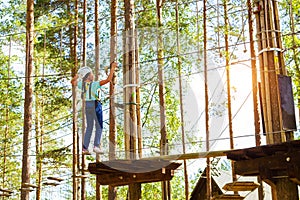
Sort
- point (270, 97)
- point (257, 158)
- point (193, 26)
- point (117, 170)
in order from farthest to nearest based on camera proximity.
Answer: point (193, 26) → point (117, 170) → point (270, 97) → point (257, 158)

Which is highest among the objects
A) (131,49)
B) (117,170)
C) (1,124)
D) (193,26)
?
(193,26)

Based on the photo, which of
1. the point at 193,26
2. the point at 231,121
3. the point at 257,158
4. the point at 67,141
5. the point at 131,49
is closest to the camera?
the point at 257,158

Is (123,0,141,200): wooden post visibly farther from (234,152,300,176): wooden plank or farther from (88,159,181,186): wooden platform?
(234,152,300,176): wooden plank

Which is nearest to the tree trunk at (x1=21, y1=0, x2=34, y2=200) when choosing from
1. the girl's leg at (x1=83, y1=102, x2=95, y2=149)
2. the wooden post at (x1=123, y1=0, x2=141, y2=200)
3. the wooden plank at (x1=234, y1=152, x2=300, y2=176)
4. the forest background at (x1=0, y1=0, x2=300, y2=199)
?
the forest background at (x1=0, y1=0, x2=300, y2=199)

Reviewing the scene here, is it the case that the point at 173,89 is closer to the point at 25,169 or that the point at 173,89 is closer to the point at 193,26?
the point at 193,26

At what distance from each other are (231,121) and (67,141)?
33.4ft

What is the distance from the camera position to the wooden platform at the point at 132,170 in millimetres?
5493

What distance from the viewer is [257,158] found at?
4.88 m

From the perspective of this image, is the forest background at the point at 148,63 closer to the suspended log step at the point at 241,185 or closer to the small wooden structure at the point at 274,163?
the suspended log step at the point at 241,185

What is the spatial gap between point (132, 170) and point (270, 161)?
5.31 feet

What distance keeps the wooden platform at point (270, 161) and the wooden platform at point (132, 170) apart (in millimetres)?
909

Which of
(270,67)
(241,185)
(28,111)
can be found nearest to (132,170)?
(241,185)

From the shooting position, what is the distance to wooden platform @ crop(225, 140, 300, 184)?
14.7 ft

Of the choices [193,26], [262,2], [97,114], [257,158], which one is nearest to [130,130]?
[97,114]
